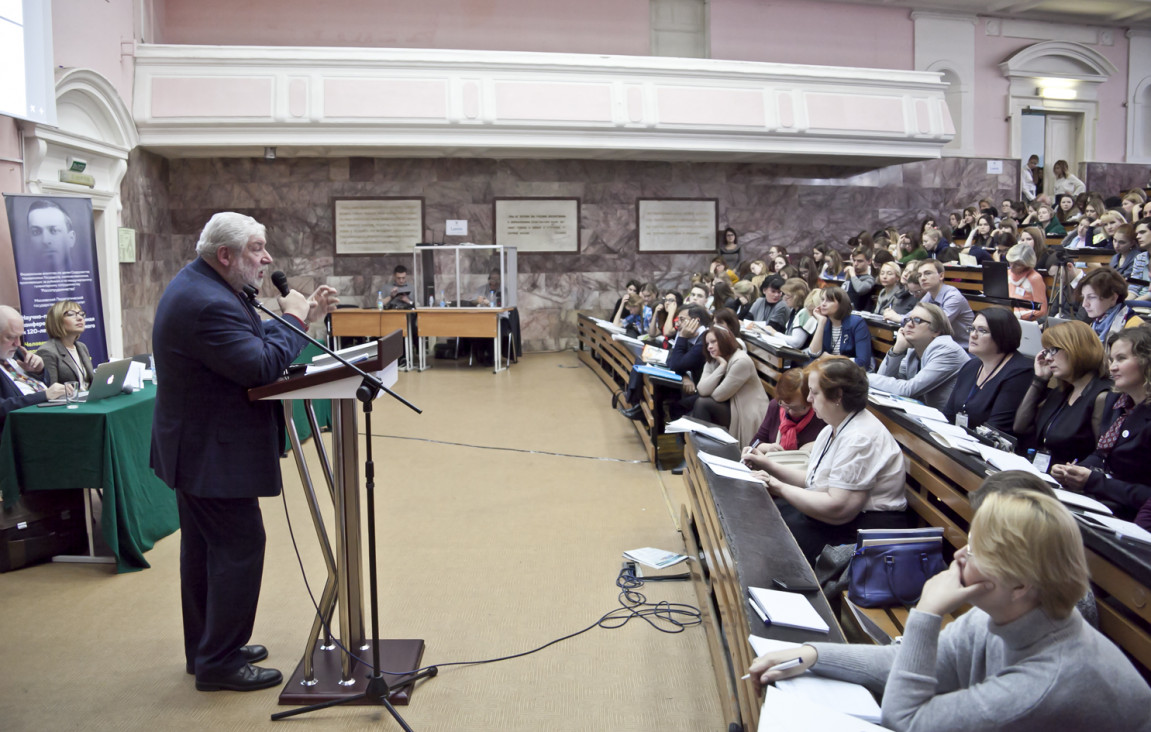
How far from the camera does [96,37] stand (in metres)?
9.60

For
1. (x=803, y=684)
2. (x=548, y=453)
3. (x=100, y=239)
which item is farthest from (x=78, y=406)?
(x=100, y=239)

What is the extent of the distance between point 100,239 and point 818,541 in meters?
9.27

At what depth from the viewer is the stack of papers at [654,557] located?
4234 millimetres

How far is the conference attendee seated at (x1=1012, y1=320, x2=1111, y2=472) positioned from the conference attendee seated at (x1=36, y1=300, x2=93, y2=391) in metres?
5.22

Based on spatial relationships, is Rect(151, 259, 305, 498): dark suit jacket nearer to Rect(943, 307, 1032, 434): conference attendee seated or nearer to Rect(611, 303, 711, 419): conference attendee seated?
Rect(943, 307, 1032, 434): conference attendee seated

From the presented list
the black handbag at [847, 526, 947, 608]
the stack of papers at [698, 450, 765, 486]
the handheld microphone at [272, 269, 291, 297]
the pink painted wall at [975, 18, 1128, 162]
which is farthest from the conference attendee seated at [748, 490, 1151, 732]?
the pink painted wall at [975, 18, 1128, 162]

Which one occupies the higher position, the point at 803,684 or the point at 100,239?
the point at 100,239

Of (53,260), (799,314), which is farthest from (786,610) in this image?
(53,260)

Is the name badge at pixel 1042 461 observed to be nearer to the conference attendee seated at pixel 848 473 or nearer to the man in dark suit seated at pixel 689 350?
the conference attendee seated at pixel 848 473

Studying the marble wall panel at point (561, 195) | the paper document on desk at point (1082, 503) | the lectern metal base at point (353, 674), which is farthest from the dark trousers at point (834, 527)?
the marble wall panel at point (561, 195)

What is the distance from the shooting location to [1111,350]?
3229 millimetres

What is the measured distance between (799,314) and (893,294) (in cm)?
109

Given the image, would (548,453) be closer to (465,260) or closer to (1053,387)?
(1053,387)

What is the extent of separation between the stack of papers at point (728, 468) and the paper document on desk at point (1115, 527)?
4.10 ft
